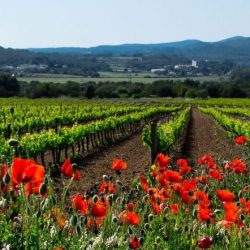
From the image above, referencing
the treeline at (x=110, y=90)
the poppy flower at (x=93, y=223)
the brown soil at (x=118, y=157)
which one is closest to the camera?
the poppy flower at (x=93, y=223)

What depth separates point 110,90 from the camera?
11844 cm

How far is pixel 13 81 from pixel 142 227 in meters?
110

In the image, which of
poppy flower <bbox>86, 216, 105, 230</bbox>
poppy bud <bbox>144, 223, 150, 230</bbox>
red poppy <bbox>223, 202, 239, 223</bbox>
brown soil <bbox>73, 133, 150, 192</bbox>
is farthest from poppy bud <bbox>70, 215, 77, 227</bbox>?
brown soil <bbox>73, 133, 150, 192</bbox>

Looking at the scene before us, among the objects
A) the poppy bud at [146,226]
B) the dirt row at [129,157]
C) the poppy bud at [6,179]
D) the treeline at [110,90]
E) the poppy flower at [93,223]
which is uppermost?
the poppy bud at [6,179]

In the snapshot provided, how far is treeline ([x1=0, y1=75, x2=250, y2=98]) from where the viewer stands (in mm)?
110750

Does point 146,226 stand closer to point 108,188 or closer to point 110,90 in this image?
point 108,188

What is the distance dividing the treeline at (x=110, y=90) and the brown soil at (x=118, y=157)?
86.7 m

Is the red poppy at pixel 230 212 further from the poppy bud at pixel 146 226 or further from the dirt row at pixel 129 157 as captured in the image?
the dirt row at pixel 129 157

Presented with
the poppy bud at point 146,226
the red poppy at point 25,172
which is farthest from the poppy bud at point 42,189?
the poppy bud at point 146,226

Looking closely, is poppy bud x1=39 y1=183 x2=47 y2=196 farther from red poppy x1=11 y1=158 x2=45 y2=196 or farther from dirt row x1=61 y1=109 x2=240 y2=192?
dirt row x1=61 y1=109 x2=240 y2=192

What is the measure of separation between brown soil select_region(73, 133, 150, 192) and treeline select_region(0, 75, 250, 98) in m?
86.7

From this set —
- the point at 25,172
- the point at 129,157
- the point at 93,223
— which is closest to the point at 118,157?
the point at 129,157

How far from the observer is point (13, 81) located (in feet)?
367

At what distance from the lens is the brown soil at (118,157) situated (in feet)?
43.5
